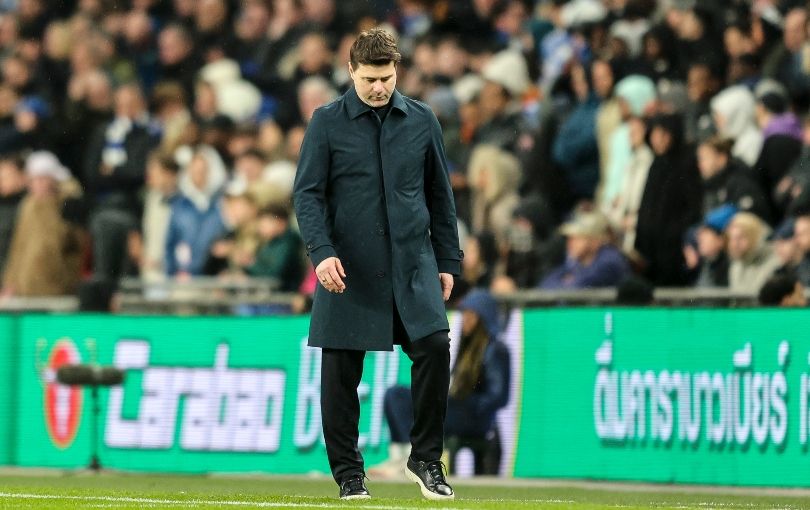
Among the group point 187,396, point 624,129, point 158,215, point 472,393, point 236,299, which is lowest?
point 187,396


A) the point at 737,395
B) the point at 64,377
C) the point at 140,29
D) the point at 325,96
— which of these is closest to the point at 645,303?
the point at 737,395

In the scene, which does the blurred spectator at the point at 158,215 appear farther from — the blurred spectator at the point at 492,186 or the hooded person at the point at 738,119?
the hooded person at the point at 738,119

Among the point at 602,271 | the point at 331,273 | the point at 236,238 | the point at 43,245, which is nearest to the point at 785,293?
the point at 602,271

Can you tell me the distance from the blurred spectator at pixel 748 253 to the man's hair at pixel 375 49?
5.64 meters

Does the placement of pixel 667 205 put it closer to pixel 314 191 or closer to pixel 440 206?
pixel 440 206

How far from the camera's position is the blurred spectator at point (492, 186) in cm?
1728

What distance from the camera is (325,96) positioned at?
65.6ft

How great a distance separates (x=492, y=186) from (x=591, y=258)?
84.4 inches

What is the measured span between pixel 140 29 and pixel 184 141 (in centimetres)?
381

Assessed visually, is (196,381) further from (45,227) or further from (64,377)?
(45,227)

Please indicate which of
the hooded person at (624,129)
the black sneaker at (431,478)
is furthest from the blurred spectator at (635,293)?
the black sneaker at (431,478)

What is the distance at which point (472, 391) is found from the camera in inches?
576

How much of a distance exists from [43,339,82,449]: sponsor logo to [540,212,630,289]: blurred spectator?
3810 millimetres

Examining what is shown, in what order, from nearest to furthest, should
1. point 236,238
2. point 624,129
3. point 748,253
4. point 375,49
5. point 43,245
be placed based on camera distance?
point 375,49 < point 748,253 < point 624,129 < point 236,238 < point 43,245
